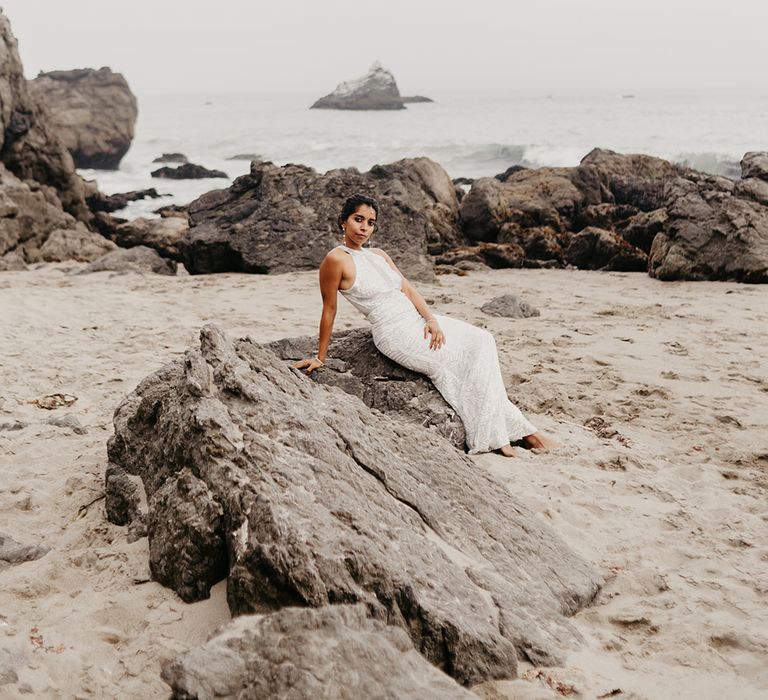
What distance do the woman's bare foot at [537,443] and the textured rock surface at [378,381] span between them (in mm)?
446

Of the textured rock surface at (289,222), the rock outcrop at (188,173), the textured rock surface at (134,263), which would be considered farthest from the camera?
the rock outcrop at (188,173)

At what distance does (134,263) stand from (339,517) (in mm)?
9819

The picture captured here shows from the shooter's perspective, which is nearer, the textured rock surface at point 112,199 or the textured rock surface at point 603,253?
the textured rock surface at point 603,253

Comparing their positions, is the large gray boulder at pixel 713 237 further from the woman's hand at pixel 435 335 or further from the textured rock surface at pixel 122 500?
the textured rock surface at pixel 122 500

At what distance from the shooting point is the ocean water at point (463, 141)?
31.1 meters

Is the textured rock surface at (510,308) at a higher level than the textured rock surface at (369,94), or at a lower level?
lower

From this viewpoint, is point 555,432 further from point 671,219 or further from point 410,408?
point 671,219

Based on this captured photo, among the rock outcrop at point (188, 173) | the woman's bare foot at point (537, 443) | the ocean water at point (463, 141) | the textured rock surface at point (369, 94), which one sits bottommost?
the woman's bare foot at point (537, 443)

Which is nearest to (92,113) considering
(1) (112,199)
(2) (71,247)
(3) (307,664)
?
(1) (112,199)

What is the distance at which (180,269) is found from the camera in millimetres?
12117

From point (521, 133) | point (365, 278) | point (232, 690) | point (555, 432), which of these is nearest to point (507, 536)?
point (232, 690)

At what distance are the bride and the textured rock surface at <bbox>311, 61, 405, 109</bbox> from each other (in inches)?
3213

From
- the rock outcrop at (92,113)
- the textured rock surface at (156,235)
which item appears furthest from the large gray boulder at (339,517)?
the rock outcrop at (92,113)

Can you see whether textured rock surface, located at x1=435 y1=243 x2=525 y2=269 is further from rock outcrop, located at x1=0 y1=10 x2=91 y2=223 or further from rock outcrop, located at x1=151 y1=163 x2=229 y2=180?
rock outcrop, located at x1=151 y1=163 x2=229 y2=180
